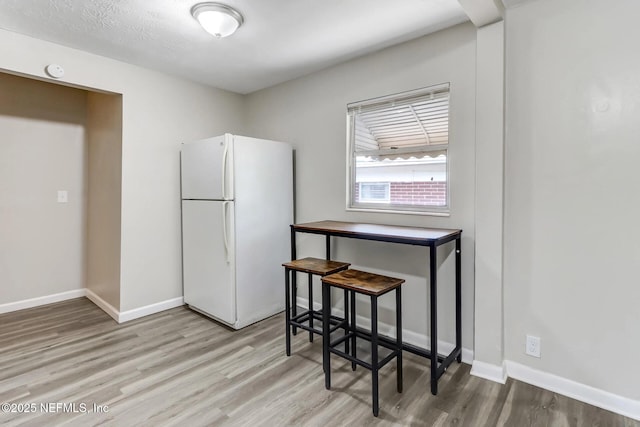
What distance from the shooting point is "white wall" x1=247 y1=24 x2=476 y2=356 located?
7.49ft

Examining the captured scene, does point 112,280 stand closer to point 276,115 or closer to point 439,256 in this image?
point 276,115

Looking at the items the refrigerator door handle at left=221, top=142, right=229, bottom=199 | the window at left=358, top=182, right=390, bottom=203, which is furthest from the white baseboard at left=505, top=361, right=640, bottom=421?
the refrigerator door handle at left=221, top=142, right=229, bottom=199

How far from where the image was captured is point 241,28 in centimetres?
232

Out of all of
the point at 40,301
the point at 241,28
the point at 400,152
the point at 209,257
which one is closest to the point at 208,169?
the point at 209,257

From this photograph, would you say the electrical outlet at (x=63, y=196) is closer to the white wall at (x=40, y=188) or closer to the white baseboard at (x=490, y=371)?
the white wall at (x=40, y=188)

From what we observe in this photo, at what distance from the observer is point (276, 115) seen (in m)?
3.59

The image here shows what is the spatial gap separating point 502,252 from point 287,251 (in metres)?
1.94

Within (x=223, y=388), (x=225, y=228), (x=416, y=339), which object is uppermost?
(x=225, y=228)

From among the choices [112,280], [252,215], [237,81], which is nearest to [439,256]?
[252,215]

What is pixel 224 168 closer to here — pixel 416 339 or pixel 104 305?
pixel 104 305

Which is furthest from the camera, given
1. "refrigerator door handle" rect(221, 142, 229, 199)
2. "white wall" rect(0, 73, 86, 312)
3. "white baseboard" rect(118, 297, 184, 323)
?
"white wall" rect(0, 73, 86, 312)

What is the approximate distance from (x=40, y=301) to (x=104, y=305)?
0.77m

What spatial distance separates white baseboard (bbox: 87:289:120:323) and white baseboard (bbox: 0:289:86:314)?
129 millimetres

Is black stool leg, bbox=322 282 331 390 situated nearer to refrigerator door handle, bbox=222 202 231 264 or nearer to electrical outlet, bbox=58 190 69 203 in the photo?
refrigerator door handle, bbox=222 202 231 264
